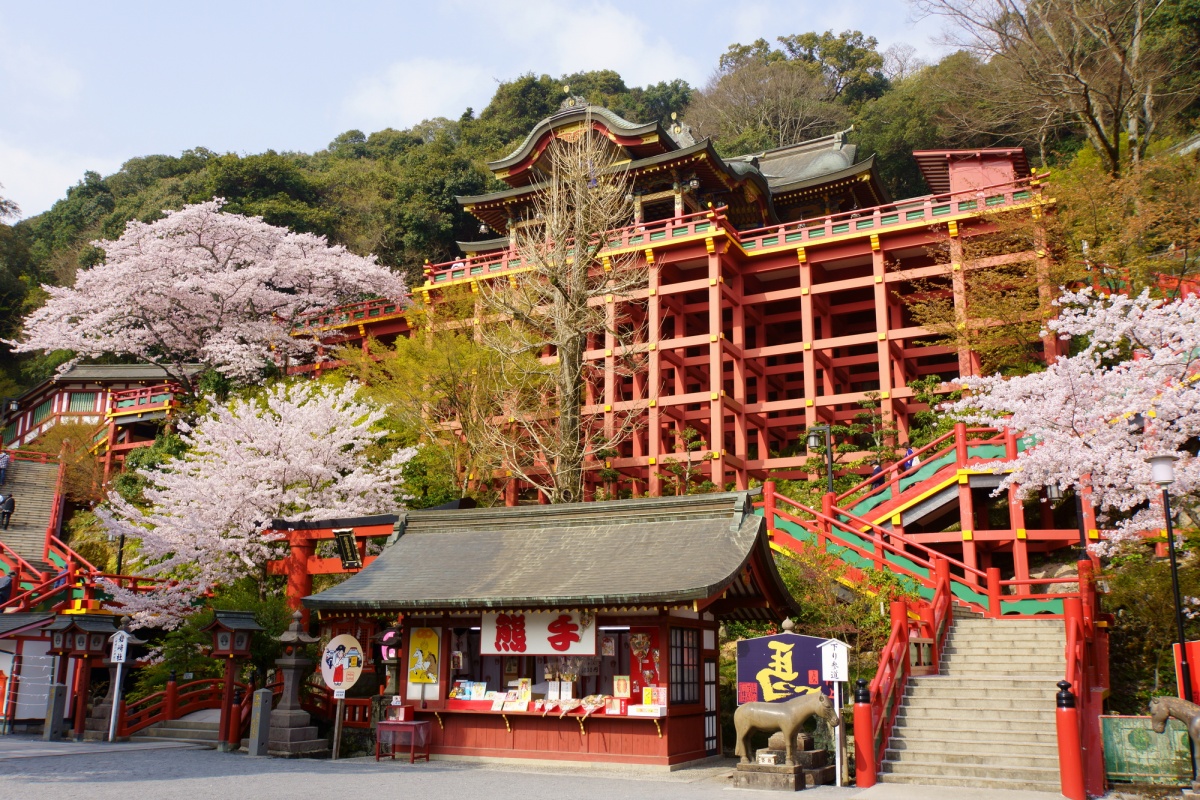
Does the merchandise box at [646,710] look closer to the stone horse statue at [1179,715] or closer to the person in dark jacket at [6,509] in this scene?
the stone horse statue at [1179,715]

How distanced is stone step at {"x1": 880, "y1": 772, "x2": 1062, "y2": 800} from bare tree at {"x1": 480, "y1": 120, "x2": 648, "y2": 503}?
9.45 m

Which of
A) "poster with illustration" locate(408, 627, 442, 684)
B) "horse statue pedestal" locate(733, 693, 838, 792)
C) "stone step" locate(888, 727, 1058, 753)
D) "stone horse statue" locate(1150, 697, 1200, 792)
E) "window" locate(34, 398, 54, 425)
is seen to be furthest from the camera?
"window" locate(34, 398, 54, 425)

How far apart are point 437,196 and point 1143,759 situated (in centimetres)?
4036

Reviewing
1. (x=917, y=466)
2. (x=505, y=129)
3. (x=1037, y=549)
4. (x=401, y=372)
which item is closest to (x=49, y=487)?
(x=401, y=372)

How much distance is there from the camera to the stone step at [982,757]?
10.4 meters

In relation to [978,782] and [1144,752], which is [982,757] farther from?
[1144,752]

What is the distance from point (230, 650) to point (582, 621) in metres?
6.03

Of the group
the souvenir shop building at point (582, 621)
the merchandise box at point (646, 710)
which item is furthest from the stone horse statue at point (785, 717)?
the souvenir shop building at point (582, 621)

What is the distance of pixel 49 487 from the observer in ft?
94.5

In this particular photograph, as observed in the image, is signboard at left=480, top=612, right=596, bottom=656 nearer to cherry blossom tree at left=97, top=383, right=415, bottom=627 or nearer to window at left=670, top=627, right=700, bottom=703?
window at left=670, top=627, right=700, bottom=703

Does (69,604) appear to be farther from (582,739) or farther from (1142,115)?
(1142,115)

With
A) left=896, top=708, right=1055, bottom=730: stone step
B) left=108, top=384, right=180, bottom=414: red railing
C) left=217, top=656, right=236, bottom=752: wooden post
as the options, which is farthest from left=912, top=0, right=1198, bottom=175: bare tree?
left=108, top=384, right=180, bottom=414: red railing

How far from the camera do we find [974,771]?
414 inches

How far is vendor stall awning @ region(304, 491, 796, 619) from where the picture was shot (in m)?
11.5
